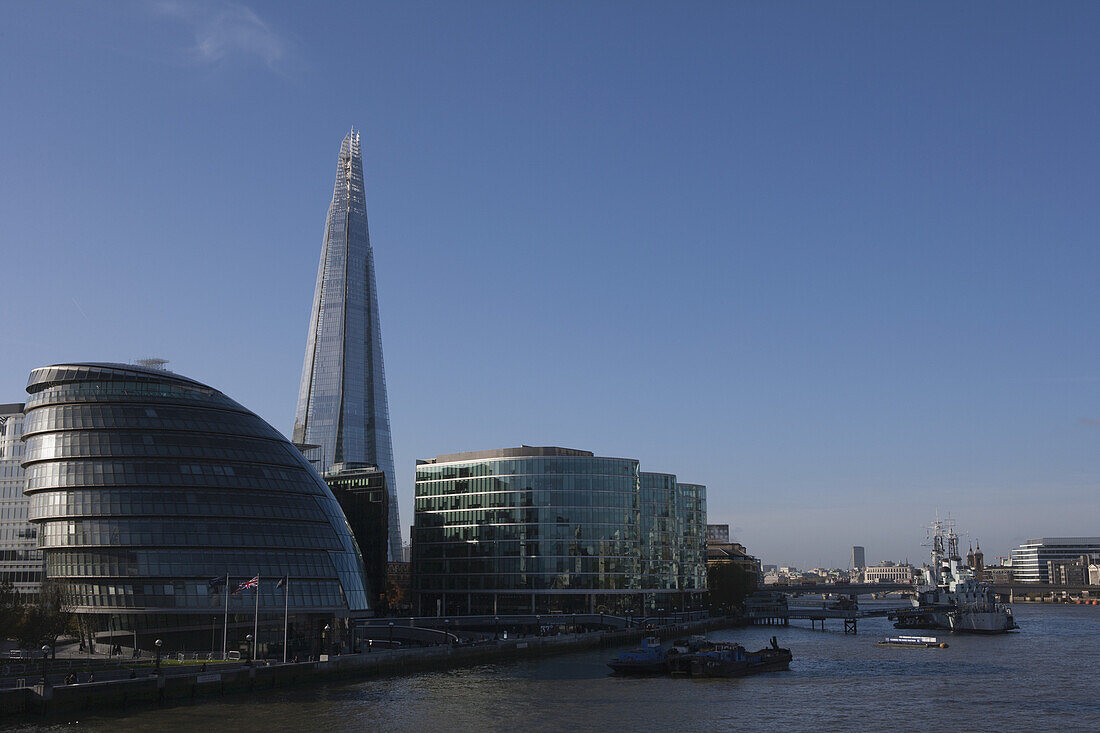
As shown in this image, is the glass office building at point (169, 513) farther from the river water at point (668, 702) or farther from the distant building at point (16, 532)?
the distant building at point (16, 532)

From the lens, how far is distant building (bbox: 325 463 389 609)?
17800 centimetres

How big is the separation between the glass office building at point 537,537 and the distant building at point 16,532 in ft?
228

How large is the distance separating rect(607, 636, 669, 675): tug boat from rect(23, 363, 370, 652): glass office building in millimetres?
28709

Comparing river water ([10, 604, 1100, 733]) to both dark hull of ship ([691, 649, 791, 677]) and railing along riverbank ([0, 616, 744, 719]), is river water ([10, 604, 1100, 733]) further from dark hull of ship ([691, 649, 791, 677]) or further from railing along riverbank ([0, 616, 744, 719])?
railing along riverbank ([0, 616, 744, 719])

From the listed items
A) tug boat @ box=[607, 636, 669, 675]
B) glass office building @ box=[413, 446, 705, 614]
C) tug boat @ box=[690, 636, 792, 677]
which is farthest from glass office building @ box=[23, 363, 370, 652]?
glass office building @ box=[413, 446, 705, 614]

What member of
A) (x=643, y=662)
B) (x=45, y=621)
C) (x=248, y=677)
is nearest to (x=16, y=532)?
(x=45, y=621)

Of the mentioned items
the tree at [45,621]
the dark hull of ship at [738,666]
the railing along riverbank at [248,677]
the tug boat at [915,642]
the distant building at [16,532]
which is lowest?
the tug boat at [915,642]

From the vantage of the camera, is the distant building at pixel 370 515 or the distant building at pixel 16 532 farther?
the distant building at pixel 370 515

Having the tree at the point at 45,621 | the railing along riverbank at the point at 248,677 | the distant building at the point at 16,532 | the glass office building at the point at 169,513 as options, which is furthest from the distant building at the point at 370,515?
the tree at the point at 45,621

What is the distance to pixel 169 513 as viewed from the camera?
101 meters

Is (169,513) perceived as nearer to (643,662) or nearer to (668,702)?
(643,662)

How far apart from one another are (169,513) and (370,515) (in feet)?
266

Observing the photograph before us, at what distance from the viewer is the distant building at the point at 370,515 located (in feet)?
584

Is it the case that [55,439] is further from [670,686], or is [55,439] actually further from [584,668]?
[670,686]
